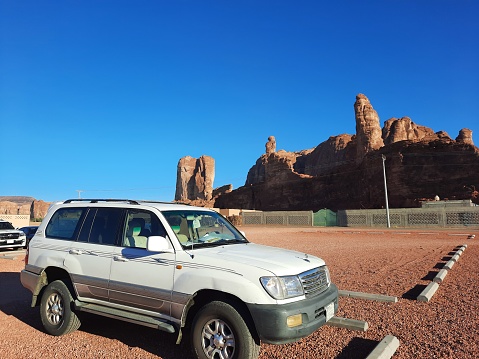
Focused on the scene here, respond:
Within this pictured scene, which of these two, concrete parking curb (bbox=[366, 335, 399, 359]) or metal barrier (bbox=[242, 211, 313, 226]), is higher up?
metal barrier (bbox=[242, 211, 313, 226])

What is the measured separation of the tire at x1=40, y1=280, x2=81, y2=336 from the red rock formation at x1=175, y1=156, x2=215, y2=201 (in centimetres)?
13004

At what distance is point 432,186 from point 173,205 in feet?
211

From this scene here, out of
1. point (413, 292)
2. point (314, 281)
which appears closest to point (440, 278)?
point (413, 292)

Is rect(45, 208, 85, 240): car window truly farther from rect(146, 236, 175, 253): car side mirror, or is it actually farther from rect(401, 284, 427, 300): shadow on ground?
rect(401, 284, 427, 300): shadow on ground

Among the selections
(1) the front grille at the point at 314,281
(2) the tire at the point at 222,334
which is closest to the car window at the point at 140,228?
(2) the tire at the point at 222,334

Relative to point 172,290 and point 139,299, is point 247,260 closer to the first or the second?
point 172,290

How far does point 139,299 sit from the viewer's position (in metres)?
4.57

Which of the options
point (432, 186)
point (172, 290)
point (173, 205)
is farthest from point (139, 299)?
point (432, 186)

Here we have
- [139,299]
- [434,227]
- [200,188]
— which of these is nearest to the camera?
[139,299]

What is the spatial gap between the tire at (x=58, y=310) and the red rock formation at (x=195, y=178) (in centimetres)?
13004

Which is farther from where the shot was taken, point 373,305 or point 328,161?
point 328,161

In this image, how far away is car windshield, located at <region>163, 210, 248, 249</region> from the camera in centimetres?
481

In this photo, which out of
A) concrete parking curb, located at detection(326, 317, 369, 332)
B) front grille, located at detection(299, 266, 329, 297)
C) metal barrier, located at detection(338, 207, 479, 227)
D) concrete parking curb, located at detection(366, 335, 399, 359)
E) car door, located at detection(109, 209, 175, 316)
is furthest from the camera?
metal barrier, located at detection(338, 207, 479, 227)

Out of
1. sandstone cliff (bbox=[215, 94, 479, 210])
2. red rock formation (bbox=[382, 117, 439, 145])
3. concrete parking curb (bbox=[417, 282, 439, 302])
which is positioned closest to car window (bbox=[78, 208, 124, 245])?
concrete parking curb (bbox=[417, 282, 439, 302])
